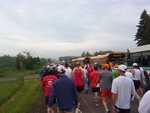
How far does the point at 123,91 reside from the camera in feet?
39.3

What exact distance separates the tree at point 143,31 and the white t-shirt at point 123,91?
242 ft

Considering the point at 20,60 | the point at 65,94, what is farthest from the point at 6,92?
the point at 20,60

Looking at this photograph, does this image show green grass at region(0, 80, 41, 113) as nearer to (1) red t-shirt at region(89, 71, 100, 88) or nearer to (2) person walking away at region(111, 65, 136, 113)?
(1) red t-shirt at region(89, 71, 100, 88)

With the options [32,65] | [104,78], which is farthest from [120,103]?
[32,65]

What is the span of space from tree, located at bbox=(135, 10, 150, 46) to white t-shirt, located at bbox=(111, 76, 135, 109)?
242 ft

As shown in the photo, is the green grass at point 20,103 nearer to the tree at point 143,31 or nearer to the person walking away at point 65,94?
the person walking away at point 65,94

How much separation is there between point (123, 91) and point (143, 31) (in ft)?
260

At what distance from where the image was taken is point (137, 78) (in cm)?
2161

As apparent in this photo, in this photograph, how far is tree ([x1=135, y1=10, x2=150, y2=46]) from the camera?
8575 centimetres

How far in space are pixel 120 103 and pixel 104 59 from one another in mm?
35381

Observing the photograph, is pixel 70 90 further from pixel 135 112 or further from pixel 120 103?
pixel 135 112

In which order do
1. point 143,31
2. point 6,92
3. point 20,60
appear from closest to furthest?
point 6,92 → point 143,31 → point 20,60

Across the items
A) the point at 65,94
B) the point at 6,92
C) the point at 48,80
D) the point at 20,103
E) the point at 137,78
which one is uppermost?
the point at 48,80

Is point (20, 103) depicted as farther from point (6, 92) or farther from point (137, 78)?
point (6, 92)
